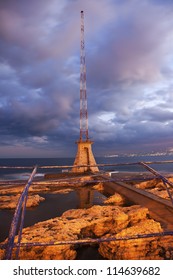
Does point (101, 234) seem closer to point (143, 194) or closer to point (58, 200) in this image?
point (143, 194)

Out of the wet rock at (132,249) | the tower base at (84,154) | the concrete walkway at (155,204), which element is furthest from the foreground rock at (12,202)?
the tower base at (84,154)

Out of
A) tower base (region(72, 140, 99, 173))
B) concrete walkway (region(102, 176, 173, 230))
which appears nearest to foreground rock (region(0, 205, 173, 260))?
concrete walkway (region(102, 176, 173, 230))

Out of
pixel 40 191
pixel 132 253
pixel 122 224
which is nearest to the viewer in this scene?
pixel 132 253

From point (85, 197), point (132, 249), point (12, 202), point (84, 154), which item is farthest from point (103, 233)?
point (84, 154)

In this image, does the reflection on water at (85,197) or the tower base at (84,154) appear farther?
the tower base at (84,154)

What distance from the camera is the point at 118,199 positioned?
16.6 meters

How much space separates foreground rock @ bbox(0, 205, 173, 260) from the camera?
7.03m

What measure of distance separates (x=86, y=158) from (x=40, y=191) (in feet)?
40.5

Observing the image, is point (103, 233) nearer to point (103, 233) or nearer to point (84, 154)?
point (103, 233)

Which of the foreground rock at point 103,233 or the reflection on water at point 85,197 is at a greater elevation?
the foreground rock at point 103,233

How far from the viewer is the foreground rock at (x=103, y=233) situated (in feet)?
23.1

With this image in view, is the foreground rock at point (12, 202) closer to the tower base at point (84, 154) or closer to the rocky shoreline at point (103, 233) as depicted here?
the rocky shoreline at point (103, 233)

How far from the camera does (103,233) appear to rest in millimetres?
9656
